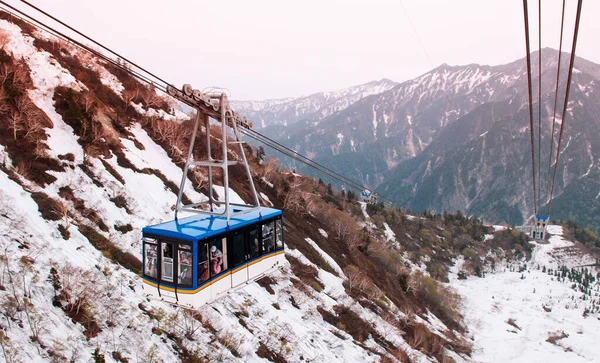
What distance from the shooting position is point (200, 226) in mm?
13562

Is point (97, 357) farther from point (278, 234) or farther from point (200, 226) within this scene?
point (278, 234)

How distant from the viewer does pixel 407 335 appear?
3584 centimetres

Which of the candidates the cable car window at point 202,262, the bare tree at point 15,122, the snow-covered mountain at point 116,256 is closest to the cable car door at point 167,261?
the cable car window at point 202,262

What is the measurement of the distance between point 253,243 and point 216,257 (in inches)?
85.3

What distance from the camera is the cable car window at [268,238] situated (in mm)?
16047

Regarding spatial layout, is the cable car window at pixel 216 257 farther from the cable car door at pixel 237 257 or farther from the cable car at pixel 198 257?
the cable car door at pixel 237 257

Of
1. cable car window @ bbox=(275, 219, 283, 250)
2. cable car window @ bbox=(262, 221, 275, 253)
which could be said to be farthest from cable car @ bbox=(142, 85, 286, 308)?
cable car window @ bbox=(275, 219, 283, 250)

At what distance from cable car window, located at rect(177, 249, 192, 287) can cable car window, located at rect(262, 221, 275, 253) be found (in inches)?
159

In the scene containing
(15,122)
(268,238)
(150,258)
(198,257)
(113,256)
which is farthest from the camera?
(15,122)

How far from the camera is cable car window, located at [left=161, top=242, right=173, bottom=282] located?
1295 cm

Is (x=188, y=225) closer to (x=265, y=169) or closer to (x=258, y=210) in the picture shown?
(x=258, y=210)

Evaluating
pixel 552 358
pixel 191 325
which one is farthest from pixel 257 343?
pixel 552 358

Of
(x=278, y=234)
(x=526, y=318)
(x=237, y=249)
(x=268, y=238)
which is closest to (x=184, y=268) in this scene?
(x=237, y=249)

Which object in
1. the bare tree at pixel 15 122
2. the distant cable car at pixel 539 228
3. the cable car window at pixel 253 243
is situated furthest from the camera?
the distant cable car at pixel 539 228
